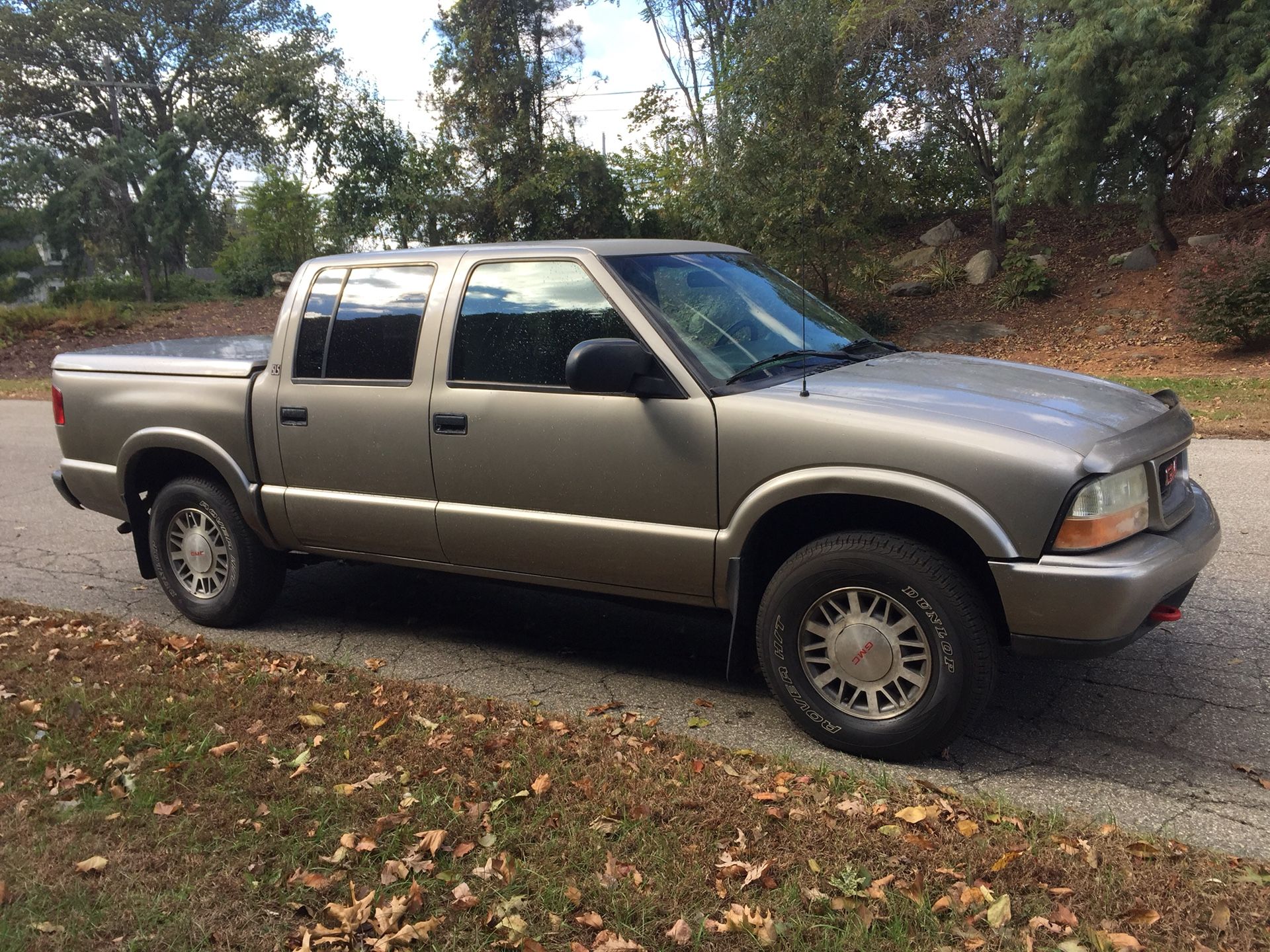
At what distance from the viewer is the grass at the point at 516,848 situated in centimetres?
288

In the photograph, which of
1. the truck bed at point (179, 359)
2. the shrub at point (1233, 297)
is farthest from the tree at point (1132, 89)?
the truck bed at point (179, 359)

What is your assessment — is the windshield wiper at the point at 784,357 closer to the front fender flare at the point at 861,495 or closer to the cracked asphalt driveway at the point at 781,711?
the front fender flare at the point at 861,495

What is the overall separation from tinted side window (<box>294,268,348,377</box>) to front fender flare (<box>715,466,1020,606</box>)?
231 centimetres

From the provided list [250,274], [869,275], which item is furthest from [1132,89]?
[250,274]

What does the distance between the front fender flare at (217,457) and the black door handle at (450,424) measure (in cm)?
122

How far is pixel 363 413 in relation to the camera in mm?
4988

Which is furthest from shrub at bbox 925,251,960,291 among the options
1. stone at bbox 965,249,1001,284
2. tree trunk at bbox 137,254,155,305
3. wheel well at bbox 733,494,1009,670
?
tree trunk at bbox 137,254,155,305

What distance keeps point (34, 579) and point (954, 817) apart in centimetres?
588

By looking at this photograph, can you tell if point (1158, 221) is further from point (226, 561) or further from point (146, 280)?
point (146, 280)

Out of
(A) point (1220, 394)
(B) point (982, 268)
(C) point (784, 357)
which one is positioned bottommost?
(A) point (1220, 394)

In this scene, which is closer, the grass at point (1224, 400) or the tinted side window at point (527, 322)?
the tinted side window at point (527, 322)

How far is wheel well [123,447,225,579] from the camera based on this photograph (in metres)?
5.77

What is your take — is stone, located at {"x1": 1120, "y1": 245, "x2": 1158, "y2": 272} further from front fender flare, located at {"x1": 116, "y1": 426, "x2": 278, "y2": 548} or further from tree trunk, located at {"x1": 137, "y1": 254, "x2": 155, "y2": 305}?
tree trunk, located at {"x1": 137, "y1": 254, "x2": 155, "y2": 305}

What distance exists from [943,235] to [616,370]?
73.1ft
